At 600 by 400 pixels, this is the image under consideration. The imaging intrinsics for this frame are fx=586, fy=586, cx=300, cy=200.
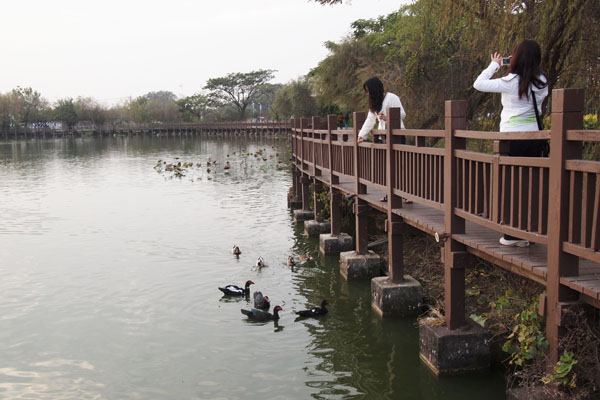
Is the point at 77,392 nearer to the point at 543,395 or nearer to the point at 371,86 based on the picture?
the point at 543,395

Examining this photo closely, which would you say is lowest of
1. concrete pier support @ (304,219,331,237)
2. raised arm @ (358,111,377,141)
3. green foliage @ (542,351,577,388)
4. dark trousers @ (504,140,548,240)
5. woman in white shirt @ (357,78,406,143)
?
concrete pier support @ (304,219,331,237)

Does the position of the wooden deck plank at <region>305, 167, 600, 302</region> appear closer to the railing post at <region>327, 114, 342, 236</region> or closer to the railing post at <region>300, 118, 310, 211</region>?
the railing post at <region>327, 114, 342, 236</region>

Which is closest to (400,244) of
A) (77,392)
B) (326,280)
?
(326,280)

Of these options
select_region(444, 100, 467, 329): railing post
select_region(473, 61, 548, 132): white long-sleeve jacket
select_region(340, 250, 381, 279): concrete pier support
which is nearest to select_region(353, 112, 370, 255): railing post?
select_region(340, 250, 381, 279): concrete pier support

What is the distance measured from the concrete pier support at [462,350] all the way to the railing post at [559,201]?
1.62 meters

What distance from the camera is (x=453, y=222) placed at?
5.77 m

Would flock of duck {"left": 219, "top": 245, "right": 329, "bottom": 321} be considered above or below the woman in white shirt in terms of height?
below

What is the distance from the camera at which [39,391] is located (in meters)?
6.47

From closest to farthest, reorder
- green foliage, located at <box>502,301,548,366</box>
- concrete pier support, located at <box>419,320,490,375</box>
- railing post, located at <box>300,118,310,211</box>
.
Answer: green foliage, located at <box>502,301,548,366</box>, concrete pier support, located at <box>419,320,490,375</box>, railing post, located at <box>300,118,310,211</box>

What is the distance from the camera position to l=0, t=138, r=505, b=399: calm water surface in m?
6.45

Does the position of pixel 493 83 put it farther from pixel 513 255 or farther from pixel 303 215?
pixel 303 215

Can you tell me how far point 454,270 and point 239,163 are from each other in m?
29.5

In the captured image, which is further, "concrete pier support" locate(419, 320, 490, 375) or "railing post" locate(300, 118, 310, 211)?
"railing post" locate(300, 118, 310, 211)

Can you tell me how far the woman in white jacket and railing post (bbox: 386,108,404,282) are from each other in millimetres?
2082
